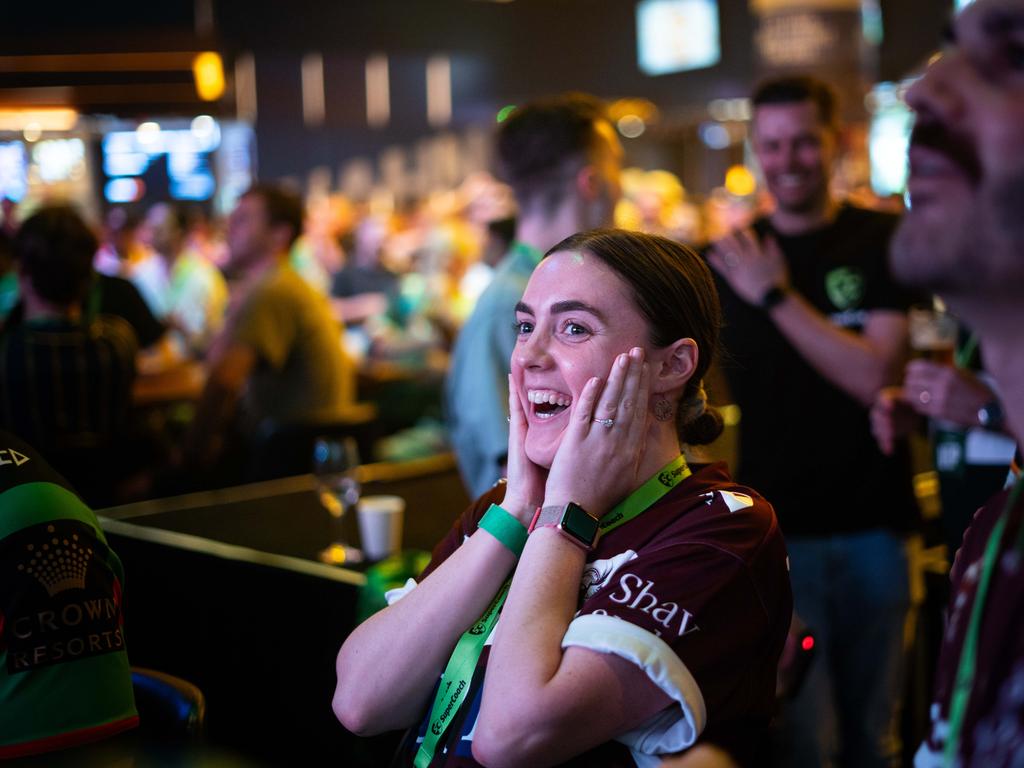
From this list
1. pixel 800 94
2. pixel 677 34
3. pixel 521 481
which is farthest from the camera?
pixel 677 34

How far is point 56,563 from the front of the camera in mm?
1573

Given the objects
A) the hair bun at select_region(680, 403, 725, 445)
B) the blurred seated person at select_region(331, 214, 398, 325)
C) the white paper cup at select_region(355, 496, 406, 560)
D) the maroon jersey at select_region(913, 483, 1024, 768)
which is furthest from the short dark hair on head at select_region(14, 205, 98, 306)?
the blurred seated person at select_region(331, 214, 398, 325)

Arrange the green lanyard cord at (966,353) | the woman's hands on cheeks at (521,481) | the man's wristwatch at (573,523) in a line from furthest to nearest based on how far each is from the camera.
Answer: the green lanyard cord at (966,353)
the woman's hands on cheeks at (521,481)
the man's wristwatch at (573,523)

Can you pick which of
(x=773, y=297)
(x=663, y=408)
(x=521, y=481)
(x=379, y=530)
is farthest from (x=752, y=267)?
(x=521, y=481)

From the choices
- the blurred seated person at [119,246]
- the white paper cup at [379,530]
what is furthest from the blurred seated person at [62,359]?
the blurred seated person at [119,246]

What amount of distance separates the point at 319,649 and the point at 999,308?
1.81m

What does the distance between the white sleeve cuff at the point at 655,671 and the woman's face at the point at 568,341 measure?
271 mm

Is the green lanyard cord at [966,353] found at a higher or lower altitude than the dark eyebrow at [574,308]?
lower

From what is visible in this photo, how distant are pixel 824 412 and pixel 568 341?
1.22 metres

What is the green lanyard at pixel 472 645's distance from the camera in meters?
1.43

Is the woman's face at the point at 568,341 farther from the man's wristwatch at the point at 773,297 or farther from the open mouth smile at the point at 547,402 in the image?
the man's wristwatch at the point at 773,297

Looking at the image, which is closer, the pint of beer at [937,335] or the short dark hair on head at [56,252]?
the pint of beer at [937,335]

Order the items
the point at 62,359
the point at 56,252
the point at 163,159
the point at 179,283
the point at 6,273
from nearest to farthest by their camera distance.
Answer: the point at 56,252 → the point at 62,359 → the point at 6,273 → the point at 179,283 → the point at 163,159

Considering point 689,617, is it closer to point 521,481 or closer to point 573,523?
point 573,523
